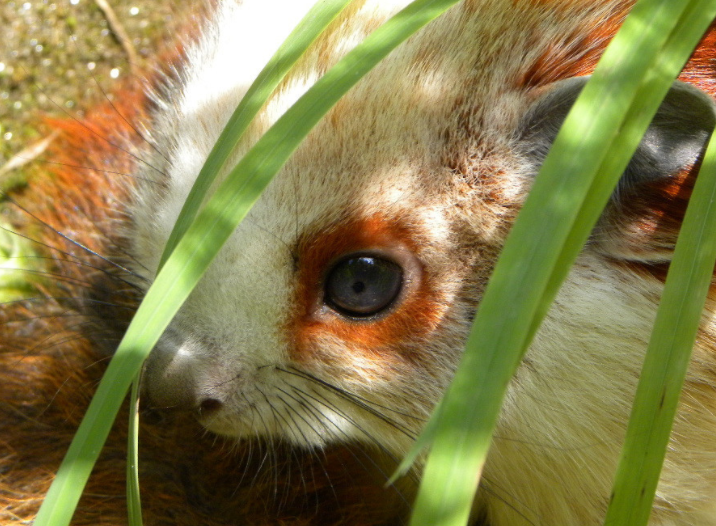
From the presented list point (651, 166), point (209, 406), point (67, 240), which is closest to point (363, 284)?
point (209, 406)

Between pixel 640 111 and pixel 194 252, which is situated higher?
pixel 640 111

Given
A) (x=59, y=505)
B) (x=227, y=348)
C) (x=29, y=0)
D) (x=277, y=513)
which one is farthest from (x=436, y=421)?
(x=29, y=0)

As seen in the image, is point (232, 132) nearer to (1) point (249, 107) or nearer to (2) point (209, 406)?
(1) point (249, 107)

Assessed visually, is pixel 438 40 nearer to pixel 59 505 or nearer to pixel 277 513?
pixel 59 505

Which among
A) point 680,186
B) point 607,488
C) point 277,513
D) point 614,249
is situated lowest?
point 277,513

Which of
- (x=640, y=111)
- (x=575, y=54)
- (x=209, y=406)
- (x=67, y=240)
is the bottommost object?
(x=209, y=406)

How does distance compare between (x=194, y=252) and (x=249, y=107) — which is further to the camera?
(x=249, y=107)

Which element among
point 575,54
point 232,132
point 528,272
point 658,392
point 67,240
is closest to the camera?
point 528,272

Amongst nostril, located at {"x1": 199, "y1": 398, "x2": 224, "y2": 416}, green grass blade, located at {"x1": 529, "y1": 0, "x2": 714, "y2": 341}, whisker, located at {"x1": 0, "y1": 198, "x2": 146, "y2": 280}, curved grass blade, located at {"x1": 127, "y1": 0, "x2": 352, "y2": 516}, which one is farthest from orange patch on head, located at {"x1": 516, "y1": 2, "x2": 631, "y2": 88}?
whisker, located at {"x1": 0, "y1": 198, "x2": 146, "y2": 280}
